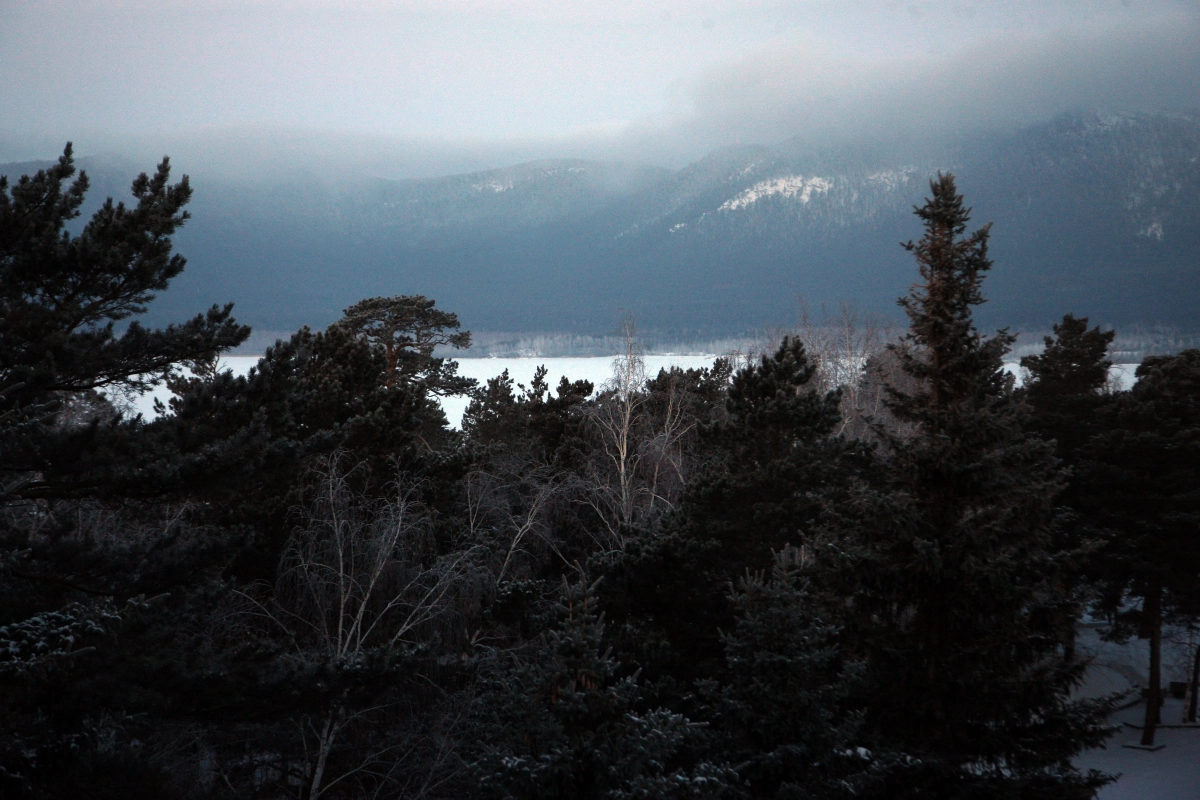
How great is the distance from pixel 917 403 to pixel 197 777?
14.0m

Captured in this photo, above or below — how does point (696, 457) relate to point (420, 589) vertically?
above

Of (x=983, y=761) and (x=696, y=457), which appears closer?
(x=983, y=761)

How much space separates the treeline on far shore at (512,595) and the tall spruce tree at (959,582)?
0.15ft

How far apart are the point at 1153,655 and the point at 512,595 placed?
2053 cm

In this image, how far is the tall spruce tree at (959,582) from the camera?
1027 cm

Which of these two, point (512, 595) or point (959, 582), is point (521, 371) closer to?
point (512, 595)

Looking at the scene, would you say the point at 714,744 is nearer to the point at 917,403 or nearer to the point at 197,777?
the point at 917,403

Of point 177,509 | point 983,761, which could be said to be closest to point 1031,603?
point 983,761

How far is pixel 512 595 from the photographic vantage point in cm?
1753

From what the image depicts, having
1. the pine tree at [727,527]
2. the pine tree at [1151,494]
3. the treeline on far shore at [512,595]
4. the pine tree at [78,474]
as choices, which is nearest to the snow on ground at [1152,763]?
the pine tree at [1151,494]

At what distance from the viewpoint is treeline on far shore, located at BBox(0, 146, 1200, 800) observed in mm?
8422

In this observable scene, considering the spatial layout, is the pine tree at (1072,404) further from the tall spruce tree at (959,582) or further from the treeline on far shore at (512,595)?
the tall spruce tree at (959,582)

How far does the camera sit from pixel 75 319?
9352mm

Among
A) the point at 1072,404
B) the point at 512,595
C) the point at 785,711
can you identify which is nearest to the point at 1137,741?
the point at 1072,404
